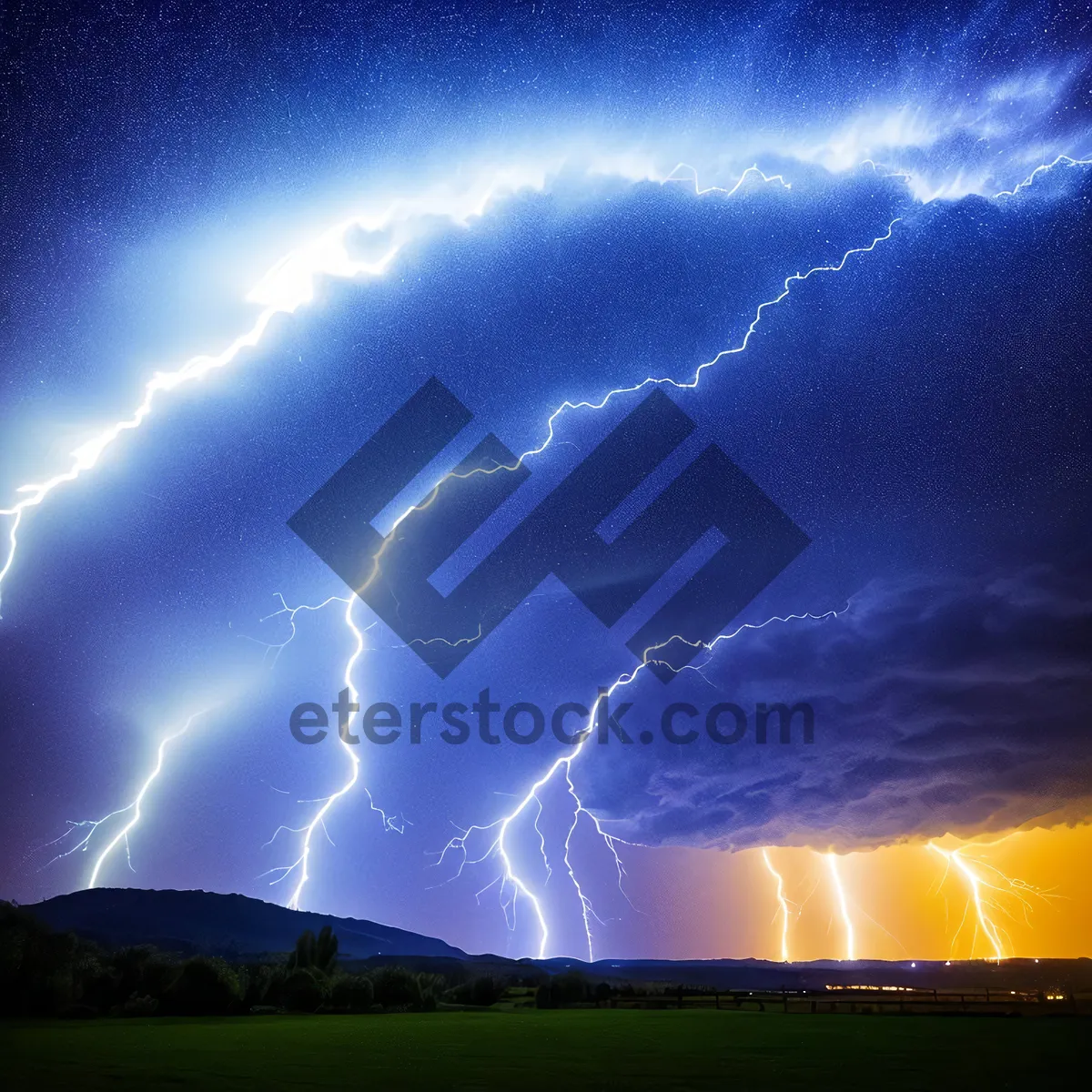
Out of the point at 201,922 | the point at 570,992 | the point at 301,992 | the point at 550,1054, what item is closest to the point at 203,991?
the point at 301,992

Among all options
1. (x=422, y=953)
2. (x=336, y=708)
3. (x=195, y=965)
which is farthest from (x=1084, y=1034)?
(x=422, y=953)

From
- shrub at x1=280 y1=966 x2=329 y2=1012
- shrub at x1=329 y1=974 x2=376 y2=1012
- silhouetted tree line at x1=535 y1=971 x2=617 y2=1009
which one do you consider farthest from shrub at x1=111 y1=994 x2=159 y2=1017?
silhouetted tree line at x1=535 y1=971 x2=617 y2=1009

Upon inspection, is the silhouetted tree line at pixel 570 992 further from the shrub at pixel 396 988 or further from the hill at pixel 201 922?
the hill at pixel 201 922

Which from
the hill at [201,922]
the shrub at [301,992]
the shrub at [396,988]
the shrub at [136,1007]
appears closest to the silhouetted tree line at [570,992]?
the shrub at [396,988]

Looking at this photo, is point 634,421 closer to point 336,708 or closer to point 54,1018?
point 336,708

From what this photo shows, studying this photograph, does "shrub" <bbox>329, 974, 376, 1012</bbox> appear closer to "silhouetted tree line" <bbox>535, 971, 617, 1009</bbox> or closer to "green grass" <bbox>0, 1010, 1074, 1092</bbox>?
"silhouetted tree line" <bbox>535, 971, 617, 1009</bbox>

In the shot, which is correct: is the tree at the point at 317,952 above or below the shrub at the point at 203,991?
above
